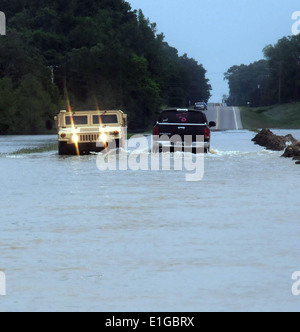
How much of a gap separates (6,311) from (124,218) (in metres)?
7.53

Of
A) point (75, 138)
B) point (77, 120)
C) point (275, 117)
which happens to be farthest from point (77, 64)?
point (75, 138)

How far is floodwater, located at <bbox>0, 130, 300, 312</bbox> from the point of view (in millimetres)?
8875

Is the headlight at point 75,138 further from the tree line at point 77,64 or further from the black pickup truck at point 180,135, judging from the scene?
the tree line at point 77,64

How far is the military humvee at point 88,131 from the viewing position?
38.7 metres

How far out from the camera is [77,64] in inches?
5413

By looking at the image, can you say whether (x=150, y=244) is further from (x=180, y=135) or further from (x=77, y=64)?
(x=77, y=64)

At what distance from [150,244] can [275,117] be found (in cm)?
14449

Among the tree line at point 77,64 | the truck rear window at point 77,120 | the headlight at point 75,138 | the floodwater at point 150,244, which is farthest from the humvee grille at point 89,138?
the tree line at point 77,64

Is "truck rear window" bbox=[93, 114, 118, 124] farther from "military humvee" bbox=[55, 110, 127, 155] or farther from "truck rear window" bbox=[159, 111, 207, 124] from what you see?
"truck rear window" bbox=[159, 111, 207, 124]

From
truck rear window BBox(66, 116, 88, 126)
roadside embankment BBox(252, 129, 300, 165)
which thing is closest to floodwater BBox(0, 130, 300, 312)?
roadside embankment BBox(252, 129, 300, 165)

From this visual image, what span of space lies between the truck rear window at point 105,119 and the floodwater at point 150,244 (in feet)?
49.7

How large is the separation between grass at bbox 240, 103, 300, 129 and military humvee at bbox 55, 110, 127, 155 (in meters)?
83.4

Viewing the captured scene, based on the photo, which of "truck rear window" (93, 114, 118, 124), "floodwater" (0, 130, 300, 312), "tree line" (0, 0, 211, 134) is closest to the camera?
"floodwater" (0, 130, 300, 312)

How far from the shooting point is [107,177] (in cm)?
2578
